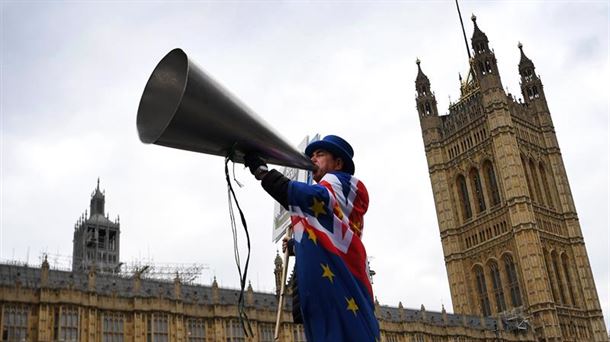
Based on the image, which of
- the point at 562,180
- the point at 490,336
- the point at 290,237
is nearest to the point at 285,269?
the point at 290,237

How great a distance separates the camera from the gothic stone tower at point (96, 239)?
1999 inches

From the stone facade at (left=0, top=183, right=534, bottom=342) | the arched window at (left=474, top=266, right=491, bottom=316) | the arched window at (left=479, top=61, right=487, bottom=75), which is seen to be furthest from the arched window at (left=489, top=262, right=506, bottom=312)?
the stone facade at (left=0, top=183, right=534, bottom=342)

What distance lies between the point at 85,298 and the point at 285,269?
97.4 ft

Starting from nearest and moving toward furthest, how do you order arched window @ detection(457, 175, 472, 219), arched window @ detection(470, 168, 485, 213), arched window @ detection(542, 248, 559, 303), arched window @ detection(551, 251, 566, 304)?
arched window @ detection(542, 248, 559, 303), arched window @ detection(551, 251, 566, 304), arched window @ detection(470, 168, 485, 213), arched window @ detection(457, 175, 472, 219)

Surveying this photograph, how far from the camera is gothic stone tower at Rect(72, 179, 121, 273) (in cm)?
5078

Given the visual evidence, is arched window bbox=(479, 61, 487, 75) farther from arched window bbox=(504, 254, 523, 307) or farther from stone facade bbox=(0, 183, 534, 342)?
stone facade bbox=(0, 183, 534, 342)

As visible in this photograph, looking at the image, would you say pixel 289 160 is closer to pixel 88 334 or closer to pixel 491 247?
pixel 88 334

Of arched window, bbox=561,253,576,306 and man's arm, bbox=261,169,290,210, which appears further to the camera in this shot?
arched window, bbox=561,253,576,306

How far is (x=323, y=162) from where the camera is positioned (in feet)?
16.1

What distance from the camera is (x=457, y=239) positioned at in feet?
202

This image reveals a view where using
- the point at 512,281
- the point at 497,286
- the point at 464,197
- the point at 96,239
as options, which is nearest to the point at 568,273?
the point at 512,281

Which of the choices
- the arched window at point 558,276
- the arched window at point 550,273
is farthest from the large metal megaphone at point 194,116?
the arched window at point 558,276

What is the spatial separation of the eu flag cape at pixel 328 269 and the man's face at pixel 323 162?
38 cm

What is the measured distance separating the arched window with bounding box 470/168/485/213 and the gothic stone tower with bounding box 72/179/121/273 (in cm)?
3388
